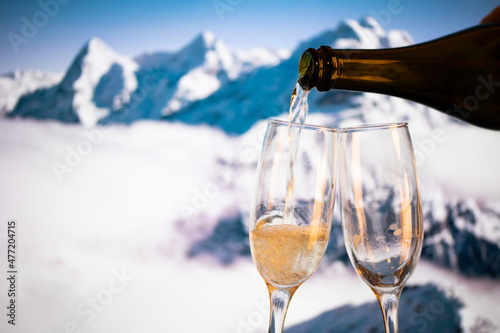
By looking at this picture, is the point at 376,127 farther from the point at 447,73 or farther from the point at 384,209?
the point at 447,73

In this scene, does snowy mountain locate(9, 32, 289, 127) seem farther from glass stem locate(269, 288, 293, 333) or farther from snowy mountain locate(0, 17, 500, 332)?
glass stem locate(269, 288, 293, 333)

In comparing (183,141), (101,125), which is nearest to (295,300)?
(183,141)

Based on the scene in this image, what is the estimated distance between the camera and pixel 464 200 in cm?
193

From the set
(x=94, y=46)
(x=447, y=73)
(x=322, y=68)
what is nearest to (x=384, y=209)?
(x=322, y=68)

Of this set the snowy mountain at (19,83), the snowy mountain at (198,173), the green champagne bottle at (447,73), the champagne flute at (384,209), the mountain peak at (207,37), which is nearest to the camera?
the champagne flute at (384,209)

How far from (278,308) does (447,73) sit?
467 millimetres

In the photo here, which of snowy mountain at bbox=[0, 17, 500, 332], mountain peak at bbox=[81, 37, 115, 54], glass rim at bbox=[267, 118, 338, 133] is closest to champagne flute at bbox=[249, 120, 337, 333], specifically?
glass rim at bbox=[267, 118, 338, 133]

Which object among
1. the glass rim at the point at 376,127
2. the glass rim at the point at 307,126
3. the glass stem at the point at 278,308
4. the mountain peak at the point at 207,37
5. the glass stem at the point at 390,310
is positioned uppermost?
the mountain peak at the point at 207,37

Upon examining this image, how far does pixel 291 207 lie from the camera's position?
1.47ft

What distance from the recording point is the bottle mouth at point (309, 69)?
500 millimetres

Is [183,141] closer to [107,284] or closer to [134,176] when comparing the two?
[134,176]

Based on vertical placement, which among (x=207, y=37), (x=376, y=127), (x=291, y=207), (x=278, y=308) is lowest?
(x=278, y=308)

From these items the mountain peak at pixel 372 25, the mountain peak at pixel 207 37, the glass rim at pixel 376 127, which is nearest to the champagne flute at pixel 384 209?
the glass rim at pixel 376 127

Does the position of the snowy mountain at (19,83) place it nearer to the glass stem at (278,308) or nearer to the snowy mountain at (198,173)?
the snowy mountain at (198,173)
